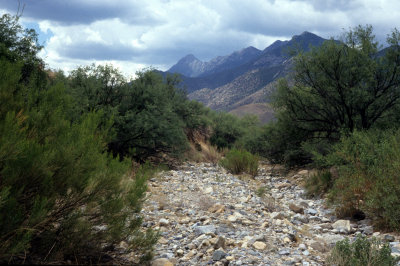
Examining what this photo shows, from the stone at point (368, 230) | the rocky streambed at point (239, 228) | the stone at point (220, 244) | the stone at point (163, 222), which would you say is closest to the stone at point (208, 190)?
the rocky streambed at point (239, 228)

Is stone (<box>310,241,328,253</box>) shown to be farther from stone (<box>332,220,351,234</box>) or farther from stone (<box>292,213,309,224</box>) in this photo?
stone (<box>292,213,309,224</box>)

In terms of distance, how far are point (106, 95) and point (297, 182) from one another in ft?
29.7

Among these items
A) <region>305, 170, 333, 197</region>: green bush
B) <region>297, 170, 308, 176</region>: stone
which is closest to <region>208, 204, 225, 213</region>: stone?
<region>305, 170, 333, 197</region>: green bush

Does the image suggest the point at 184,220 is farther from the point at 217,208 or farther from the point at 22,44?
the point at 22,44

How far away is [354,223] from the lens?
25.2 feet

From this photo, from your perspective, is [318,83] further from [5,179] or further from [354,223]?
[5,179]

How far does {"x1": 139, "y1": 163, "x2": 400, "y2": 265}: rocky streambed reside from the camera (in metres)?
4.91

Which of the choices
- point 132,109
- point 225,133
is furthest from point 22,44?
point 225,133

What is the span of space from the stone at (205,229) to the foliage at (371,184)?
3.52 metres

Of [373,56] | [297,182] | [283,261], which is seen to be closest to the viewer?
[283,261]

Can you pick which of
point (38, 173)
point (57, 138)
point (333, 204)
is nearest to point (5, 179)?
point (38, 173)

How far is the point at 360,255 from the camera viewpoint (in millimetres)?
4625

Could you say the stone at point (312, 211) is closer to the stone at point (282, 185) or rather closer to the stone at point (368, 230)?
the stone at point (368, 230)

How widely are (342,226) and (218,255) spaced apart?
377cm
